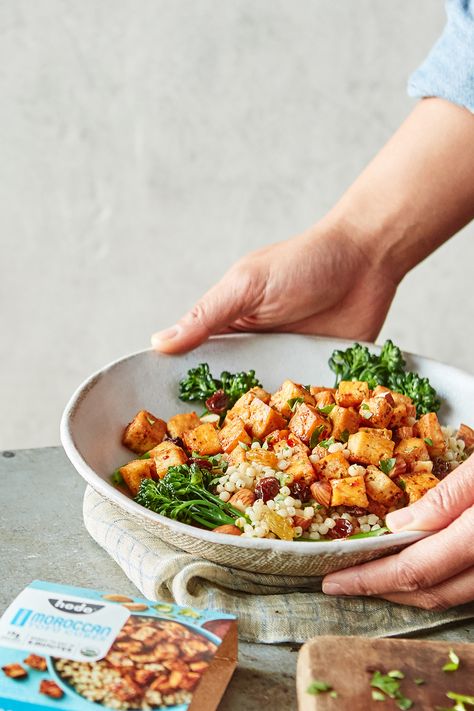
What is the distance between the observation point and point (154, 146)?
13.8 ft

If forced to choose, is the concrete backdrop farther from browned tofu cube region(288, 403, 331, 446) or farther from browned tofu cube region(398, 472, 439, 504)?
Answer: browned tofu cube region(398, 472, 439, 504)

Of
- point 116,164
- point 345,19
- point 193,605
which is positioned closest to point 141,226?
point 116,164

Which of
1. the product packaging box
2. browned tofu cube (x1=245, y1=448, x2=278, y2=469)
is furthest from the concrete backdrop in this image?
the product packaging box

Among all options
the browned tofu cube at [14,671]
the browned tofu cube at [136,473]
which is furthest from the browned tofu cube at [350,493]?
the browned tofu cube at [14,671]

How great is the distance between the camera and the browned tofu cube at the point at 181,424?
1802 millimetres

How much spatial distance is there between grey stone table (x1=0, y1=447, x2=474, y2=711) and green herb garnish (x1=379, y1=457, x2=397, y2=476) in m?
0.28

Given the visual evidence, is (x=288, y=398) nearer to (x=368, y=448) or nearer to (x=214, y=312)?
(x=368, y=448)

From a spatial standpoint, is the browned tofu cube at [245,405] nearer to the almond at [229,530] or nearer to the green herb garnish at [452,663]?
the almond at [229,530]

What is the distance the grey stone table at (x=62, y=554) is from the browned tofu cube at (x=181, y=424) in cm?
24

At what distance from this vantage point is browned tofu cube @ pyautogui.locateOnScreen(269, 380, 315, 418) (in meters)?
1.79

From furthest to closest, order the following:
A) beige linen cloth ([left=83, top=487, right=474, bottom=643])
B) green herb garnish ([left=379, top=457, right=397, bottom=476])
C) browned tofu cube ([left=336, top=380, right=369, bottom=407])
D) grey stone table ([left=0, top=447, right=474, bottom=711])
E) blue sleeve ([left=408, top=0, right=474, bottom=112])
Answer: blue sleeve ([left=408, top=0, right=474, bottom=112]) → browned tofu cube ([left=336, top=380, right=369, bottom=407]) → green herb garnish ([left=379, top=457, right=397, bottom=476]) → beige linen cloth ([left=83, top=487, right=474, bottom=643]) → grey stone table ([left=0, top=447, right=474, bottom=711])

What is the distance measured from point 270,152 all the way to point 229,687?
3381mm

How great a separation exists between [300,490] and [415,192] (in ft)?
3.37

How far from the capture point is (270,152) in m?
4.31
